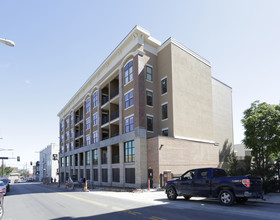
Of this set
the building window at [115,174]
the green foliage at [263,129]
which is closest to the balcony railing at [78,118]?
the building window at [115,174]

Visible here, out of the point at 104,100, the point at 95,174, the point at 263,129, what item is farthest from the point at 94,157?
the point at 263,129

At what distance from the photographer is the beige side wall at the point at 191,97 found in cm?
3062

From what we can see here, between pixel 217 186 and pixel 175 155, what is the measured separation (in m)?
15.7

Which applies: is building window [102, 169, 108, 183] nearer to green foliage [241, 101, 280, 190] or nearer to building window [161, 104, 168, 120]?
building window [161, 104, 168, 120]

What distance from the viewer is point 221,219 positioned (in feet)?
30.0

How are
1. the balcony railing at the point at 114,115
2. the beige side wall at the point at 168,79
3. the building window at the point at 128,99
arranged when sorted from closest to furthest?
1. the beige side wall at the point at 168,79
2. the building window at the point at 128,99
3. the balcony railing at the point at 114,115

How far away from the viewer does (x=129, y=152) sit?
98.0ft

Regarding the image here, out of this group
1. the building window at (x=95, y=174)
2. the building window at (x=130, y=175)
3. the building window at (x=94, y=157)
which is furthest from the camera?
the building window at (x=94, y=157)

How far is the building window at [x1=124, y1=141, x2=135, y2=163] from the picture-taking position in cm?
2912

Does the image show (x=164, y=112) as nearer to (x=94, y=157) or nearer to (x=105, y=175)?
(x=105, y=175)

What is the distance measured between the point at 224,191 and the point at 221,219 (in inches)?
132

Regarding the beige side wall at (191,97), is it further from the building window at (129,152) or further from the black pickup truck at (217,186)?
the black pickup truck at (217,186)

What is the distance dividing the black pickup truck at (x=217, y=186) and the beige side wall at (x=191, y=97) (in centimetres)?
1490

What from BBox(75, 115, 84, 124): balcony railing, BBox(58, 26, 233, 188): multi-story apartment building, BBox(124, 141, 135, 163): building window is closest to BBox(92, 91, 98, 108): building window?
BBox(58, 26, 233, 188): multi-story apartment building
